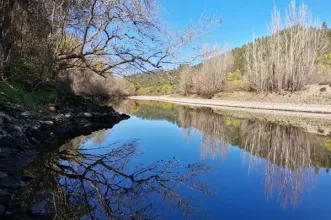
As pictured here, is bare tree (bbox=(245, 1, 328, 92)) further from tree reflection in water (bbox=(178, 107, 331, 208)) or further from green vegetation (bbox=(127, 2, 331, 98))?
tree reflection in water (bbox=(178, 107, 331, 208))

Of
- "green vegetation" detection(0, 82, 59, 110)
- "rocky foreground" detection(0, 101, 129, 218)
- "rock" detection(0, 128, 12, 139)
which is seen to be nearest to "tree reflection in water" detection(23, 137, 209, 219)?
"rocky foreground" detection(0, 101, 129, 218)

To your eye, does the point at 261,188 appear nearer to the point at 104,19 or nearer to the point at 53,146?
the point at 53,146

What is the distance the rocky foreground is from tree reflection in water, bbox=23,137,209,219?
26cm

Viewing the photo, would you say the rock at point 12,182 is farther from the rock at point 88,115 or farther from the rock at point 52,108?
the rock at point 88,115

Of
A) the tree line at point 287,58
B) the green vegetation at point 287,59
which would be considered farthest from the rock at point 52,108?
the tree line at point 287,58

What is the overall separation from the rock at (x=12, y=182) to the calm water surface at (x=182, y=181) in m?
0.17

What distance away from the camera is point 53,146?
26.3ft

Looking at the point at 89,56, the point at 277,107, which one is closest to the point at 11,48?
the point at 89,56

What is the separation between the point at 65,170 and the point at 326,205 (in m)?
4.54

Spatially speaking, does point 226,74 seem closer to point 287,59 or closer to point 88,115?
point 287,59

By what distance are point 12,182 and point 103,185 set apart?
55.9 inches

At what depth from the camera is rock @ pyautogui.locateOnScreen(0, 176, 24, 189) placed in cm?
463

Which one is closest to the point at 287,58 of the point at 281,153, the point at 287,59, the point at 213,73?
the point at 287,59

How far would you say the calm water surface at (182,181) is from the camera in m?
4.22
